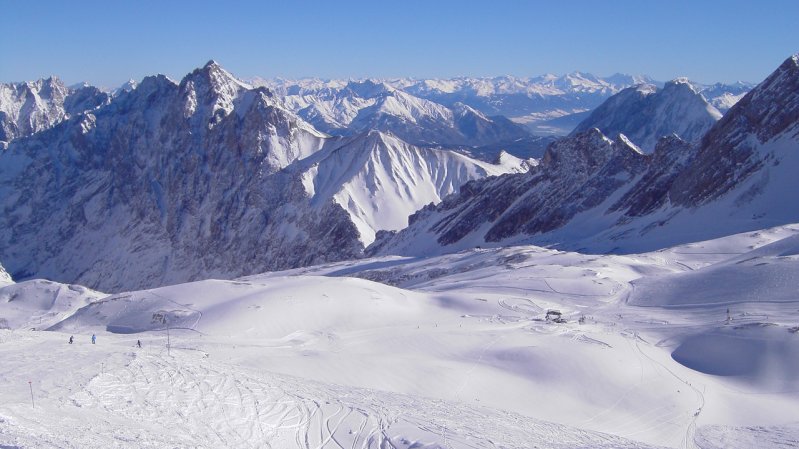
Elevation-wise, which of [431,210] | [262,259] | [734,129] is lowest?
[262,259]

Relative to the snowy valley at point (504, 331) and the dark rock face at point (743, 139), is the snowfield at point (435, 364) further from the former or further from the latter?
the dark rock face at point (743, 139)

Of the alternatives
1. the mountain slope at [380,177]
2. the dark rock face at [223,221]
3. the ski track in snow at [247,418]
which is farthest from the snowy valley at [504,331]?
the dark rock face at [223,221]

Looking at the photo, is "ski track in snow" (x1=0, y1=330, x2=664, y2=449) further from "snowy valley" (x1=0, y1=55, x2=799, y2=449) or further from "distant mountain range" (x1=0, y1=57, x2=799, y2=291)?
"distant mountain range" (x1=0, y1=57, x2=799, y2=291)

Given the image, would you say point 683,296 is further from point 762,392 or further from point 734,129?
point 734,129

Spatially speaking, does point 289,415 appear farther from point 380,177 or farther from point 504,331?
point 380,177

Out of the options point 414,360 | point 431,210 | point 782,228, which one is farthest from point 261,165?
point 414,360

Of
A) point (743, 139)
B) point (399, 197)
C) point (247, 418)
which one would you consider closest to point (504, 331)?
point (247, 418)

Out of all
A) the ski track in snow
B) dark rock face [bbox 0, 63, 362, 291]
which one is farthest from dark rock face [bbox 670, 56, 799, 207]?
dark rock face [bbox 0, 63, 362, 291]
